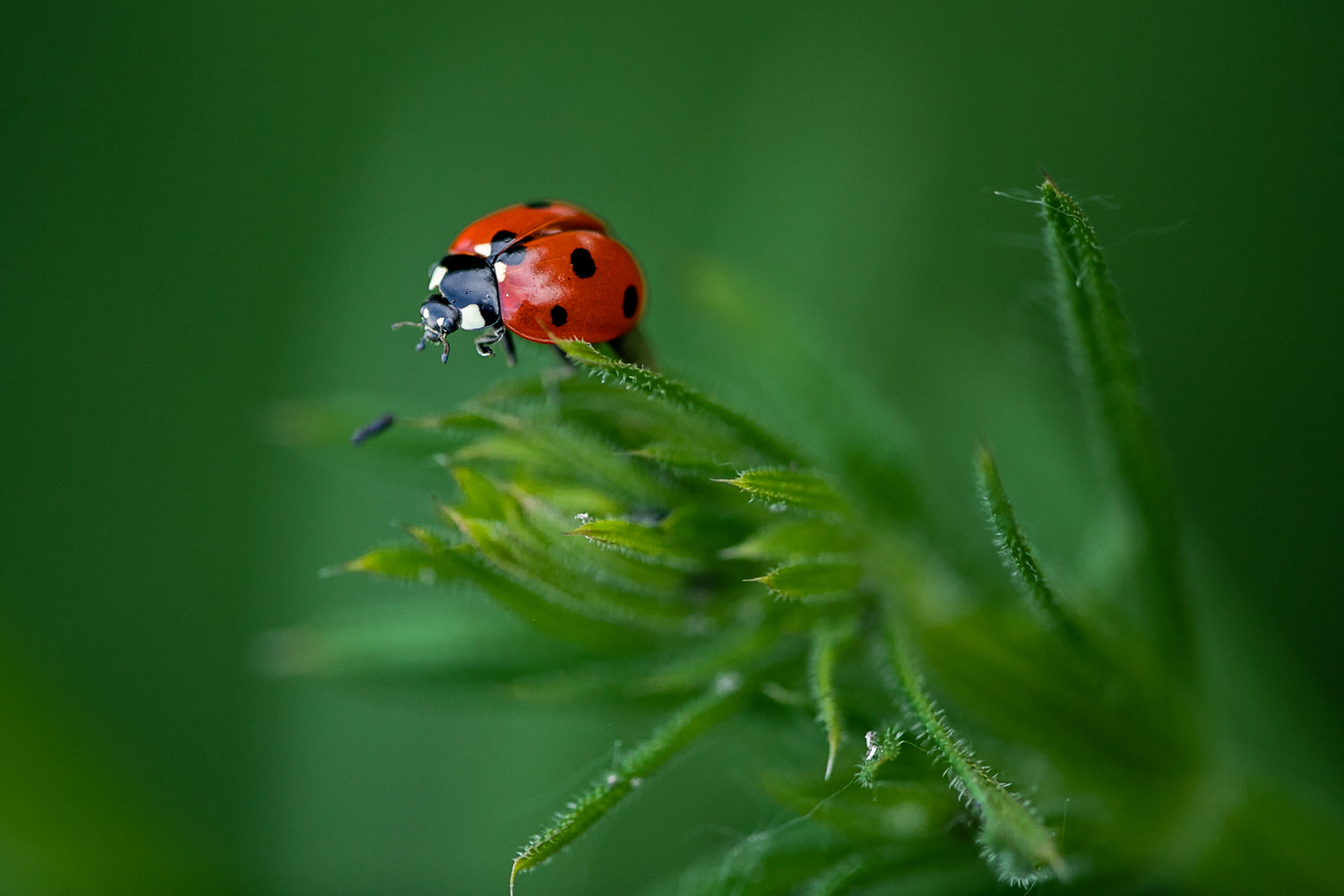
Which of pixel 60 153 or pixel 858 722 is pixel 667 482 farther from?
pixel 60 153

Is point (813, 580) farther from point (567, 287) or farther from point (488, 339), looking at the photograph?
point (488, 339)

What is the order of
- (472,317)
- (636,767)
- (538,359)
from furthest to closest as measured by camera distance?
(538,359), (472,317), (636,767)

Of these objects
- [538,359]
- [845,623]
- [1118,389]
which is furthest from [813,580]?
[538,359]

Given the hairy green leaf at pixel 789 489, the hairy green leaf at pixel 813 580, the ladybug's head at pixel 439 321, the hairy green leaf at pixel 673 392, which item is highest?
the ladybug's head at pixel 439 321

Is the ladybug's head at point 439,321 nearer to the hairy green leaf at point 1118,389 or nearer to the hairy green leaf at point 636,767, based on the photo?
the hairy green leaf at point 636,767

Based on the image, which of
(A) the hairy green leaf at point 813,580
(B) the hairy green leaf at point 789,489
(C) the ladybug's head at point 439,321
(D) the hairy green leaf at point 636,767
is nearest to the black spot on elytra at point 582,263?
(C) the ladybug's head at point 439,321

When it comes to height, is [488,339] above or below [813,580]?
above

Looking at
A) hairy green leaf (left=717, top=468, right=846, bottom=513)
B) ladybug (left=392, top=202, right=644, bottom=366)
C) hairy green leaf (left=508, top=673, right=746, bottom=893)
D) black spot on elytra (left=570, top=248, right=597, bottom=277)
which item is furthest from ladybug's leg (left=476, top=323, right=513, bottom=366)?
hairy green leaf (left=508, top=673, right=746, bottom=893)

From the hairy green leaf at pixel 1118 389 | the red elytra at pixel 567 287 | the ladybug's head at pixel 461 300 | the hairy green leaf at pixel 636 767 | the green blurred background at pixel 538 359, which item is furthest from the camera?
the green blurred background at pixel 538 359

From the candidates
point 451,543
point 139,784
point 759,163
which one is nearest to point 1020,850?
point 451,543
